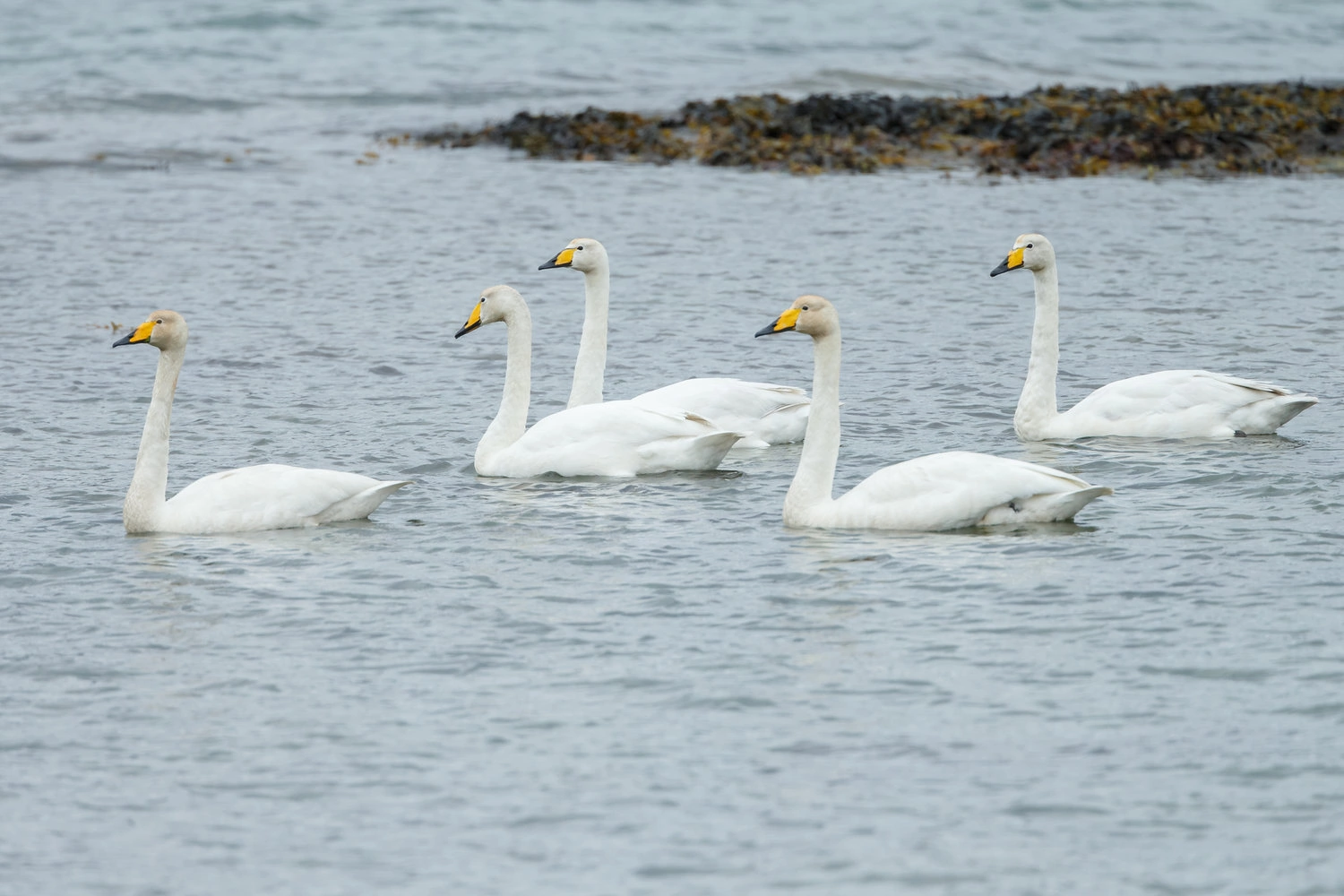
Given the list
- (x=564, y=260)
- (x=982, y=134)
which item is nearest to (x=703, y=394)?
(x=564, y=260)

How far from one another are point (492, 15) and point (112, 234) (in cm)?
2635

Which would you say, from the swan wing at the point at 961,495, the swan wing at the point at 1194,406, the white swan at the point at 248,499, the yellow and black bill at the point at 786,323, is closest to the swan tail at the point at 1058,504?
the swan wing at the point at 961,495

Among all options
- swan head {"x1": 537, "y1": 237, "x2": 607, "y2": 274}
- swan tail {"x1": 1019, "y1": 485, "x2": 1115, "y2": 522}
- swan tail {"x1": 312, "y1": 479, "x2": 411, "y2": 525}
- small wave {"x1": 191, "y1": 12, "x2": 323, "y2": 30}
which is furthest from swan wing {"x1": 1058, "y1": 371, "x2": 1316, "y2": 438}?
small wave {"x1": 191, "y1": 12, "x2": 323, "y2": 30}

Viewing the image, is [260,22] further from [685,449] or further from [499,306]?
[685,449]

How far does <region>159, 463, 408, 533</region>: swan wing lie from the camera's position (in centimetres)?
1056

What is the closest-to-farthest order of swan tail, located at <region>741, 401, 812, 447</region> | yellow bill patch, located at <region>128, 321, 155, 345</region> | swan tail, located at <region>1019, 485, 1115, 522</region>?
swan tail, located at <region>1019, 485, 1115, 522</region> < yellow bill patch, located at <region>128, 321, 155, 345</region> < swan tail, located at <region>741, 401, 812, 447</region>

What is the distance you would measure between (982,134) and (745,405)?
16184mm

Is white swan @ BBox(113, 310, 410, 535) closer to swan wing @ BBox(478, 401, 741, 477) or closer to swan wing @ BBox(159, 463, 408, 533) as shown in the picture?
swan wing @ BBox(159, 463, 408, 533)

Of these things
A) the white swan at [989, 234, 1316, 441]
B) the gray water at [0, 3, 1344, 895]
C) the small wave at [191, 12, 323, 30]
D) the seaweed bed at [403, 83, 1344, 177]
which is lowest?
the gray water at [0, 3, 1344, 895]

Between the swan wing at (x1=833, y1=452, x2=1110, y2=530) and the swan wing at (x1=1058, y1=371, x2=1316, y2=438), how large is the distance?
8.18ft

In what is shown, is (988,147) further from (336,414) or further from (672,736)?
(672,736)

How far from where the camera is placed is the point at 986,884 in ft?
20.1

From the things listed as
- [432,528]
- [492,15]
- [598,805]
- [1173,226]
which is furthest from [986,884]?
[492,15]

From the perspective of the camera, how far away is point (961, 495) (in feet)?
33.4
